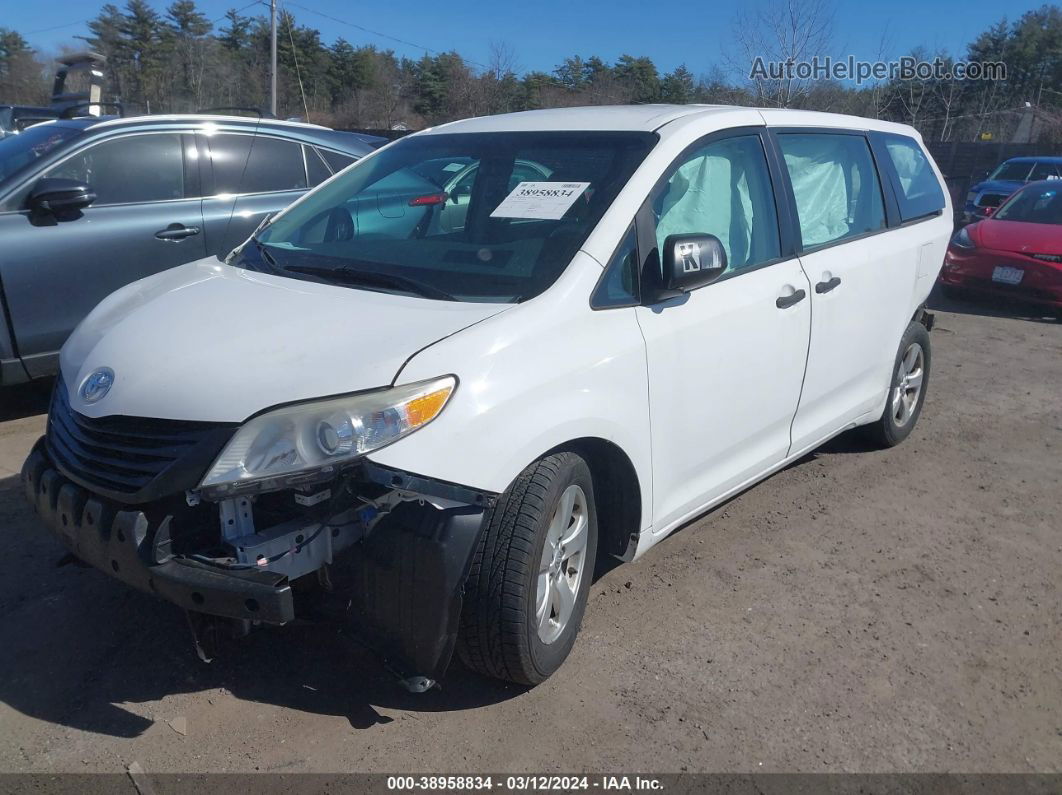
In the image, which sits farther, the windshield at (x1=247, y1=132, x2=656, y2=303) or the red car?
the red car

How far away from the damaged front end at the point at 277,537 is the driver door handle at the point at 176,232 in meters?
3.25

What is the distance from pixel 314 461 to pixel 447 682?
1027mm

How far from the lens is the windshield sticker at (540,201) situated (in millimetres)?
3350

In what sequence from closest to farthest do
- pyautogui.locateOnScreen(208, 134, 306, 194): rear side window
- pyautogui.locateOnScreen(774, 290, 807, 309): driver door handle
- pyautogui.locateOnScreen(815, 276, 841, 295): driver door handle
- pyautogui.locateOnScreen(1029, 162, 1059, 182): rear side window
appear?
pyautogui.locateOnScreen(774, 290, 807, 309): driver door handle
pyautogui.locateOnScreen(815, 276, 841, 295): driver door handle
pyautogui.locateOnScreen(208, 134, 306, 194): rear side window
pyautogui.locateOnScreen(1029, 162, 1059, 182): rear side window

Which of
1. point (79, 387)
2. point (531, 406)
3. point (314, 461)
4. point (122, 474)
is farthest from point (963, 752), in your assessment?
point (79, 387)

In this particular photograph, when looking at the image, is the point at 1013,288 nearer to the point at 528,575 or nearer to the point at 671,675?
the point at 671,675

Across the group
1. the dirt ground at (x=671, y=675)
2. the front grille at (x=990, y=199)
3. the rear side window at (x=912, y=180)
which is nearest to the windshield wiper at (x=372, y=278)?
the dirt ground at (x=671, y=675)

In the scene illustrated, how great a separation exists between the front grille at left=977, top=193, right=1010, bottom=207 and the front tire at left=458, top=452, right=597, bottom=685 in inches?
587

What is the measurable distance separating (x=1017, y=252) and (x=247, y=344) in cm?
931

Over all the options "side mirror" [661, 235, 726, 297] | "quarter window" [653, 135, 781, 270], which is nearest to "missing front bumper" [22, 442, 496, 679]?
"side mirror" [661, 235, 726, 297]

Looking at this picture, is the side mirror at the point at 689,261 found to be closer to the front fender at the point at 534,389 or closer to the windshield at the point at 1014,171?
the front fender at the point at 534,389

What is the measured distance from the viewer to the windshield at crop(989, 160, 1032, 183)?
17.1 meters

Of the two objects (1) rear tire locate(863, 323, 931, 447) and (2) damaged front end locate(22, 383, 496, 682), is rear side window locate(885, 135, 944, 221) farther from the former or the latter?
(2) damaged front end locate(22, 383, 496, 682)
